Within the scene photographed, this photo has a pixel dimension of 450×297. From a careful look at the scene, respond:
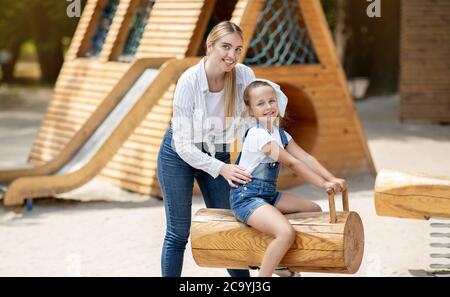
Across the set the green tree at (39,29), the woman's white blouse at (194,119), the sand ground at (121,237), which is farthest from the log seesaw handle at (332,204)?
the green tree at (39,29)

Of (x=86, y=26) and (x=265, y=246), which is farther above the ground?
(x=86, y=26)

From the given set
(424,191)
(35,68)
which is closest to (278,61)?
(424,191)

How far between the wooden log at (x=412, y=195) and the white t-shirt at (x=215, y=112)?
1626mm

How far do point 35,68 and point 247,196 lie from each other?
131 feet

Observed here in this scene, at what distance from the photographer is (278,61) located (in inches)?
415

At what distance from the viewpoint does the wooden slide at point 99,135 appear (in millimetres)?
8812

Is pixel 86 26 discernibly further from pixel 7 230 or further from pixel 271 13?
pixel 7 230

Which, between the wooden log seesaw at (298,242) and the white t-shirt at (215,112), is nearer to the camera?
the wooden log seesaw at (298,242)

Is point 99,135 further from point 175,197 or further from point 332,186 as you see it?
point 332,186

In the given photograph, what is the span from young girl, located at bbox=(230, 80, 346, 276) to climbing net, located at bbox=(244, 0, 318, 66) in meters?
5.68

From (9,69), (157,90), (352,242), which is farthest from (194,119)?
(9,69)

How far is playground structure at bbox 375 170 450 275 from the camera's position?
18.7ft

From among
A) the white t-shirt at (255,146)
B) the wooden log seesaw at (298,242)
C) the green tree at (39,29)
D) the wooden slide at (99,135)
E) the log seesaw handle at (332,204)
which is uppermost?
the green tree at (39,29)

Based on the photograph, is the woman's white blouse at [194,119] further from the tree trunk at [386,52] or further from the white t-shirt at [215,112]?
the tree trunk at [386,52]
